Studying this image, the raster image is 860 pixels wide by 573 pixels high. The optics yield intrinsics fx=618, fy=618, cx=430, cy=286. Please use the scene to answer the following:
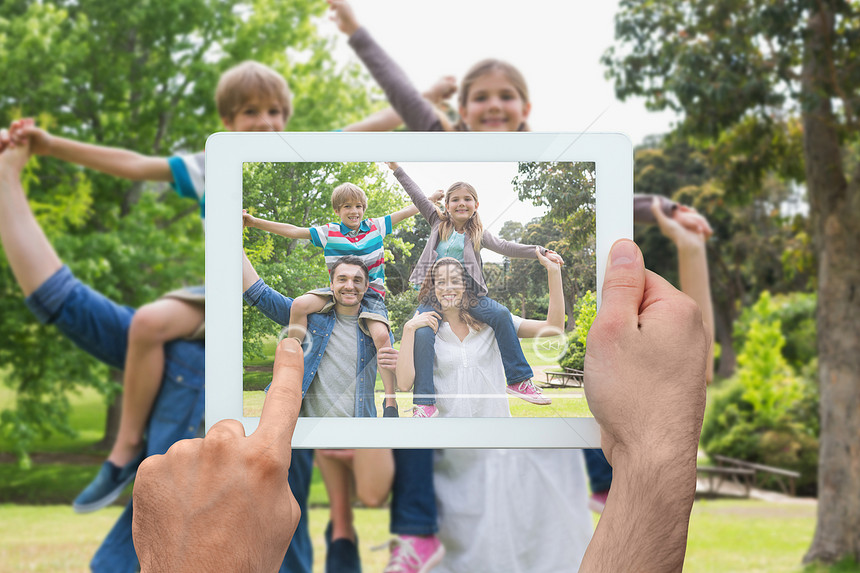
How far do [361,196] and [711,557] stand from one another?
20.7 feet

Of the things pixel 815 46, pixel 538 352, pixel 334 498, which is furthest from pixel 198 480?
pixel 815 46

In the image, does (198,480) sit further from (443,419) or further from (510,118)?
(510,118)

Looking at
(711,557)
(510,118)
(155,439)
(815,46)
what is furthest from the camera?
(711,557)

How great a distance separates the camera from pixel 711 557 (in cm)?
586

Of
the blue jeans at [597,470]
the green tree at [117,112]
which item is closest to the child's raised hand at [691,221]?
the blue jeans at [597,470]

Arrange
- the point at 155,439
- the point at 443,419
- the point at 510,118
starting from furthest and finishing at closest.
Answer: the point at 510,118 < the point at 155,439 < the point at 443,419

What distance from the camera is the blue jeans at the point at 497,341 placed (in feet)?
2.75

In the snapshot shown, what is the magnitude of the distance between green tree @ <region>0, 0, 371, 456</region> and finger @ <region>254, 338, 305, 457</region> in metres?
7.02

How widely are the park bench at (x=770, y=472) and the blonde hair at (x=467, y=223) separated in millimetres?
8002

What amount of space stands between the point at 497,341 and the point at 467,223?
0.17 metres

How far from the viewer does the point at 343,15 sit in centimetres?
172

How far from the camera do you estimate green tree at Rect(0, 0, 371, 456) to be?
24.4 ft

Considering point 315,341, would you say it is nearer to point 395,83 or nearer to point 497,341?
point 497,341

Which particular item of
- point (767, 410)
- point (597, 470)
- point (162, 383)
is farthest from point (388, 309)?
point (767, 410)
